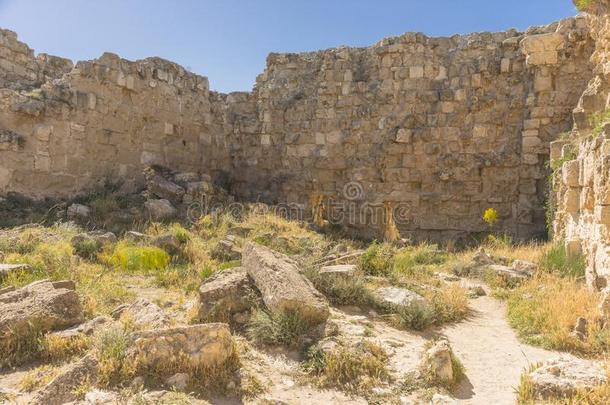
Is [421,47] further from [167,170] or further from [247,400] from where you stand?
[247,400]

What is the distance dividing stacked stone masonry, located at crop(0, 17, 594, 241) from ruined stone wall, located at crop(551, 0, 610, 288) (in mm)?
1421

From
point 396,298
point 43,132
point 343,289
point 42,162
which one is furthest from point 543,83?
point 42,162

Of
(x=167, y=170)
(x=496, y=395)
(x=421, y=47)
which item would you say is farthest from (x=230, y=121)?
(x=496, y=395)

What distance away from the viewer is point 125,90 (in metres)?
→ 10.2

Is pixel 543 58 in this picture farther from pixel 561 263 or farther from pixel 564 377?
pixel 564 377

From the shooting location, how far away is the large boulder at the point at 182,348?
362 cm

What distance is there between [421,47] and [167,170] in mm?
6793

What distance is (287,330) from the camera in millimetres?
4301

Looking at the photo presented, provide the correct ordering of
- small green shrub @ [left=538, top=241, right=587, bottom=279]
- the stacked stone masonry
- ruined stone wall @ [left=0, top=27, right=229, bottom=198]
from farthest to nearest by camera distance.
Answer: the stacked stone masonry < ruined stone wall @ [left=0, top=27, right=229, bottom=198] < small green shrub @ [left=538, top=241, right=587, bottom=279]

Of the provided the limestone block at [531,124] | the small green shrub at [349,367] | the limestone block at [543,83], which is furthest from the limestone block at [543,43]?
the small green shrub at [349,367]

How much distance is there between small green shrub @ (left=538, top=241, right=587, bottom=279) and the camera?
5871mm

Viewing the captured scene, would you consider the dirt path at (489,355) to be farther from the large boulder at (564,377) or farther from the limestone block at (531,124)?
the limestone block at (531,124)

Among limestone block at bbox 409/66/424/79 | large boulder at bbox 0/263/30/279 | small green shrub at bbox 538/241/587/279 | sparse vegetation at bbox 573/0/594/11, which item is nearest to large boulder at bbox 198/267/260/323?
large boulder at bbox 0/263/30/279

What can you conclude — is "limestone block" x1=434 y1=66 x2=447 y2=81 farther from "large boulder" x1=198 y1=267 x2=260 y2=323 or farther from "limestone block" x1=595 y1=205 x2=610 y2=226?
"large boulder" x1=198 y1=267 x2=260 y2=323
